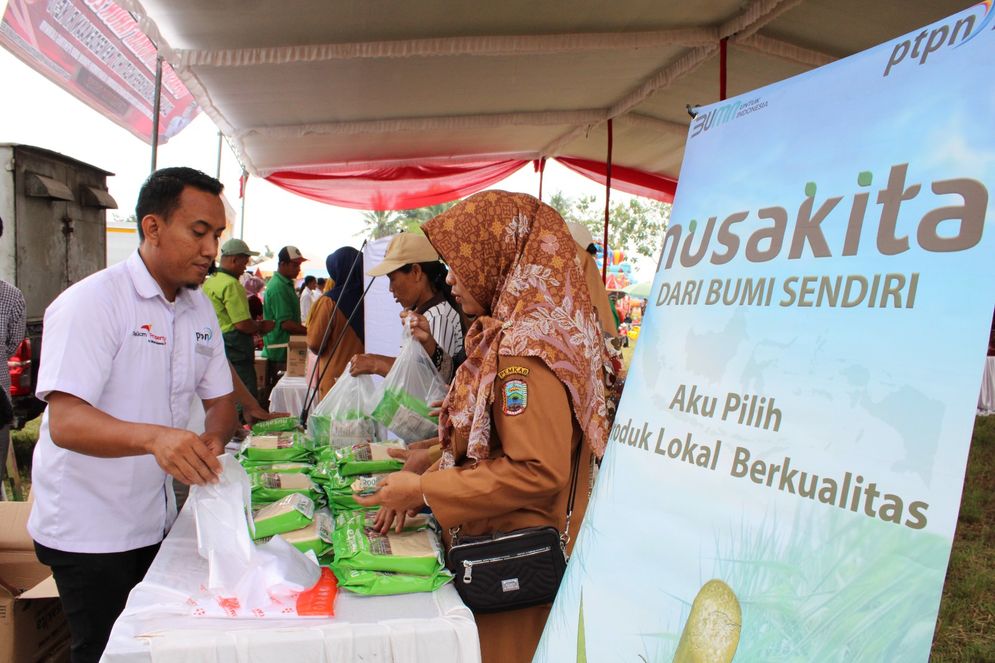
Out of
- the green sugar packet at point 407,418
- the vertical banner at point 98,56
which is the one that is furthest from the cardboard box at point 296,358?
the green sugar packet at point 407,418

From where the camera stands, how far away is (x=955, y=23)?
91cm

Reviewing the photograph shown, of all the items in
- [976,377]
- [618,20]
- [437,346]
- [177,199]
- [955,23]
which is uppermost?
[618,20]

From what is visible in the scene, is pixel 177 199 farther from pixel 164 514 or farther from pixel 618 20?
pixel 618 20

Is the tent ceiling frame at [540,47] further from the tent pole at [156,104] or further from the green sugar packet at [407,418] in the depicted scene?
the green sugar packet at [407,418]

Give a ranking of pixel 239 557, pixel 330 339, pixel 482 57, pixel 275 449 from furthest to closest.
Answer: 1. pixel 482 57
2. pixel 330 339
3. pixel 275 449
4. pixel 239 557

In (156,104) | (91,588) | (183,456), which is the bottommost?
(91,588)

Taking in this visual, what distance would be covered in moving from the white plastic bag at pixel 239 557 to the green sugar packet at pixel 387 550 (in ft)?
0.29

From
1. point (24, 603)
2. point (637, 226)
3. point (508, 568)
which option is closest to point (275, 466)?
point (508, 568)

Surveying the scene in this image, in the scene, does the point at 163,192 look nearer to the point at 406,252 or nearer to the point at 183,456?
the point at 183,456

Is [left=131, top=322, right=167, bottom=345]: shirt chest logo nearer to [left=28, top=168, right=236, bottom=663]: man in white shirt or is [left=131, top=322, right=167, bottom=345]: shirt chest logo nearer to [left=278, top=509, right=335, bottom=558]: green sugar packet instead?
[left=28, top=168, right=236, bottom=663]: man in white shirt

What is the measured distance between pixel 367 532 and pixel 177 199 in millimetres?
1036

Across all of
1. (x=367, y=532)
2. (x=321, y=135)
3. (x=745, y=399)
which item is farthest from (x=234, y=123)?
(x=745, y=399)

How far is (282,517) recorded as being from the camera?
1665mm

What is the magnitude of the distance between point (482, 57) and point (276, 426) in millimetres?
2746
